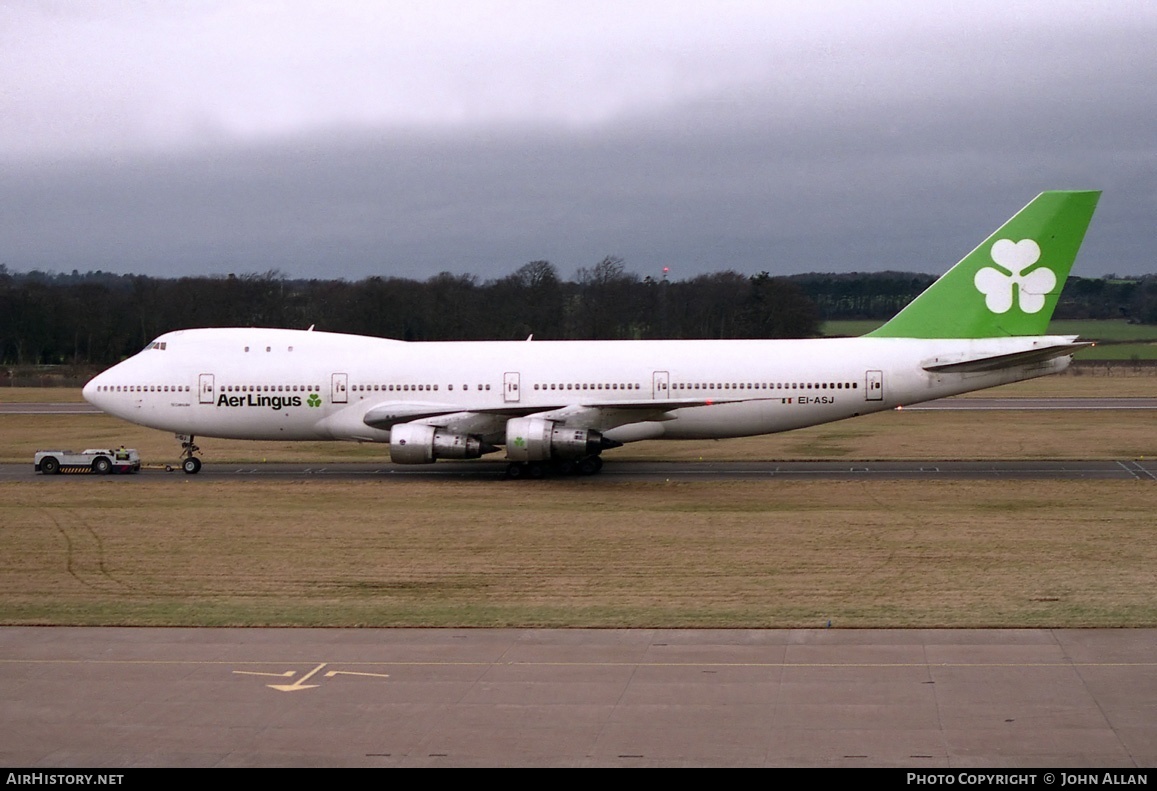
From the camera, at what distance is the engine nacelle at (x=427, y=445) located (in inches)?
1394

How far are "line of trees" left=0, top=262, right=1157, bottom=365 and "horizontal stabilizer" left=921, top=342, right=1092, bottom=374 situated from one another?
58.5 meters

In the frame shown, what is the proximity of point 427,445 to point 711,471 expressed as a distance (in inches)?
351

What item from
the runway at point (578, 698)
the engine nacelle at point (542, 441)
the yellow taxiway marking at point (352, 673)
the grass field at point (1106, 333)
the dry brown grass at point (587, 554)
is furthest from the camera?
the grass field at point (1106, 333)

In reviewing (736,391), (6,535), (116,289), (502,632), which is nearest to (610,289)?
(116,289)

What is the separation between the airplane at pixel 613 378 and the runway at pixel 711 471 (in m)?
1.28

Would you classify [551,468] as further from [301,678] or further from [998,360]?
[301,678]

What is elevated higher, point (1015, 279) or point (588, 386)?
point (1015, 279)

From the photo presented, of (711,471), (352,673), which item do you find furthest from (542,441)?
(352,673)

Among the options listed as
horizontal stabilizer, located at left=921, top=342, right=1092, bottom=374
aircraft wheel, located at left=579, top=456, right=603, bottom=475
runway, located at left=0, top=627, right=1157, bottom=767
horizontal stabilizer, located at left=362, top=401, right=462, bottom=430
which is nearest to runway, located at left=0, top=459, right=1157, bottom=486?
aircraft wheel, located at left=579, top=456, right=603, bottom=475

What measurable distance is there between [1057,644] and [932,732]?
4.48 metres

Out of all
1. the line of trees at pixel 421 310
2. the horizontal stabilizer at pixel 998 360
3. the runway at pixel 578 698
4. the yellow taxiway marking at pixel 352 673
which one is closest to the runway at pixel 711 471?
the horizontal stabilizer at pixel 998 360

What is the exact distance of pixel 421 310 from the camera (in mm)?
97875

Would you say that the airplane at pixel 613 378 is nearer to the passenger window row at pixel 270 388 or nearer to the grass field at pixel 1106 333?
the passenger window row at pixel 270 388

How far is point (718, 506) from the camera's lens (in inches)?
1218
